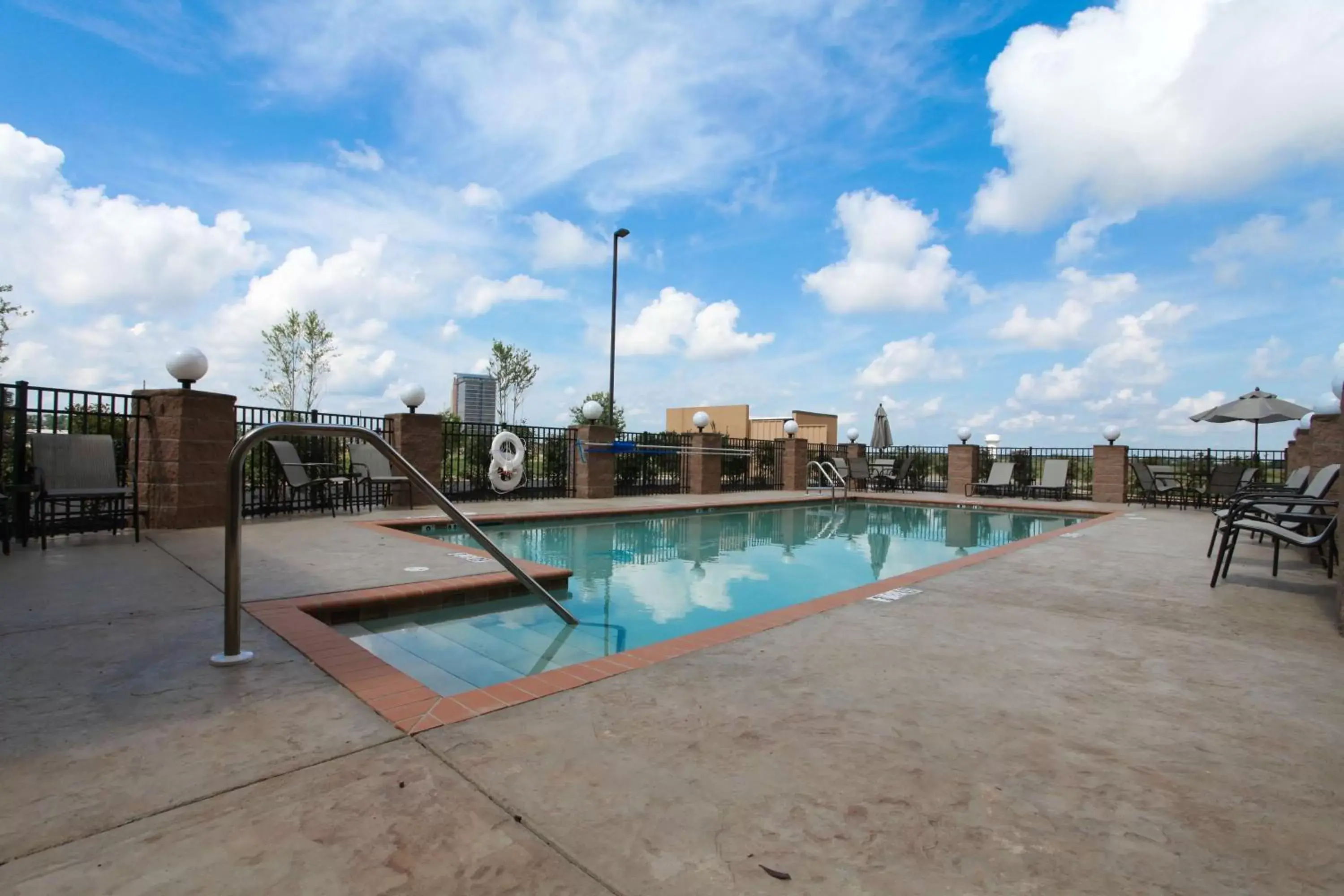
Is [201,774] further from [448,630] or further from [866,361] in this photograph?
[866,361]

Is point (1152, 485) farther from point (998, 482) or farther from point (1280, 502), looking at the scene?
point (1280, 502)

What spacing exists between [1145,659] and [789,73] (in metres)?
8.22

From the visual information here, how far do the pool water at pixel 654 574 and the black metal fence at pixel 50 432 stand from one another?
3.10m

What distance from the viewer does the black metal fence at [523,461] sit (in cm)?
1107

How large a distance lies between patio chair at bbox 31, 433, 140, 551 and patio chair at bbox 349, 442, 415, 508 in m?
2.72

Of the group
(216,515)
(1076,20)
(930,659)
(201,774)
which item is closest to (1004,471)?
(1076,20)

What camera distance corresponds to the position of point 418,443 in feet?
31.6

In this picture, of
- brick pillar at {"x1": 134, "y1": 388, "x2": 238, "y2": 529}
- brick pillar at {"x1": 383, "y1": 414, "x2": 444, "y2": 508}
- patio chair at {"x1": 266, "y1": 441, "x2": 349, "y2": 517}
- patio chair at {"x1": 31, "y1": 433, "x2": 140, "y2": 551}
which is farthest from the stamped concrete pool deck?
brick pillar at {"x1": 383, "y1": 414, "x2": 444, "y2": 508}

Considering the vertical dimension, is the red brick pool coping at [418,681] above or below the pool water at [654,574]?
above

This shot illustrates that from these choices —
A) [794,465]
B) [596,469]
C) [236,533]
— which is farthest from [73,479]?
[794,465]

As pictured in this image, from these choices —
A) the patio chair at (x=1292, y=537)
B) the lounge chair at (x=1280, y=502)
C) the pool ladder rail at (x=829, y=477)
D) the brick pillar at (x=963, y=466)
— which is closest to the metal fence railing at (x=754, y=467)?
the pool ladder rail at (x=829, y=477)

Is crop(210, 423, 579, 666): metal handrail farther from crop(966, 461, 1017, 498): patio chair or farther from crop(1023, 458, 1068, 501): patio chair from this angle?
crop(966, 461, 1017, 498): patio chair

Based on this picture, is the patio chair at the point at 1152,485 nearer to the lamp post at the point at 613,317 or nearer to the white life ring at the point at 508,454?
the lamp post at the point at 613,317

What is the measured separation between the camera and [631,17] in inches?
279
